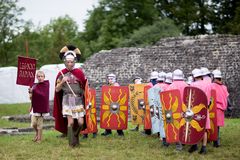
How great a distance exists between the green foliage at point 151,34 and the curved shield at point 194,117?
30474mm

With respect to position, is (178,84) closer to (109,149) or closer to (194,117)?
(194,117)

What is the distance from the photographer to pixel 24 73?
40.4ft

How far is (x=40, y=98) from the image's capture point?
11594 mm

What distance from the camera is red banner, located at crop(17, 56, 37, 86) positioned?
484 inches

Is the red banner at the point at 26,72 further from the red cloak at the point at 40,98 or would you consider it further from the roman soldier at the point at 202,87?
the roman soldier at the point at 202,87

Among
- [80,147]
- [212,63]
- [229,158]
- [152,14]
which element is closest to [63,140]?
[80,147]

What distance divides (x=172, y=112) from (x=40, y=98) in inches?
132

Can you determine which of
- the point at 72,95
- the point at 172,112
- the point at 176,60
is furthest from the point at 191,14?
the point at 172,112

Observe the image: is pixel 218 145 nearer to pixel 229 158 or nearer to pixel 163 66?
pixel 229 158

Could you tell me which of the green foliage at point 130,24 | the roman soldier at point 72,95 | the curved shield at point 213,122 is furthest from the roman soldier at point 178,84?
the green foliage at point 130,24

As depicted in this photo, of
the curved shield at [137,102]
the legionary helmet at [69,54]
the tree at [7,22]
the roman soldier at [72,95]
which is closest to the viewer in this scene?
the roman soldier at [72,95]

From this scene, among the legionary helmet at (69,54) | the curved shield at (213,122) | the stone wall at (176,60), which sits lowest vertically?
the curved shield at (213,122)

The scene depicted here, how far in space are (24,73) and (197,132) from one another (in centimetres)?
491

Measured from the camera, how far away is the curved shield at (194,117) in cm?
896
